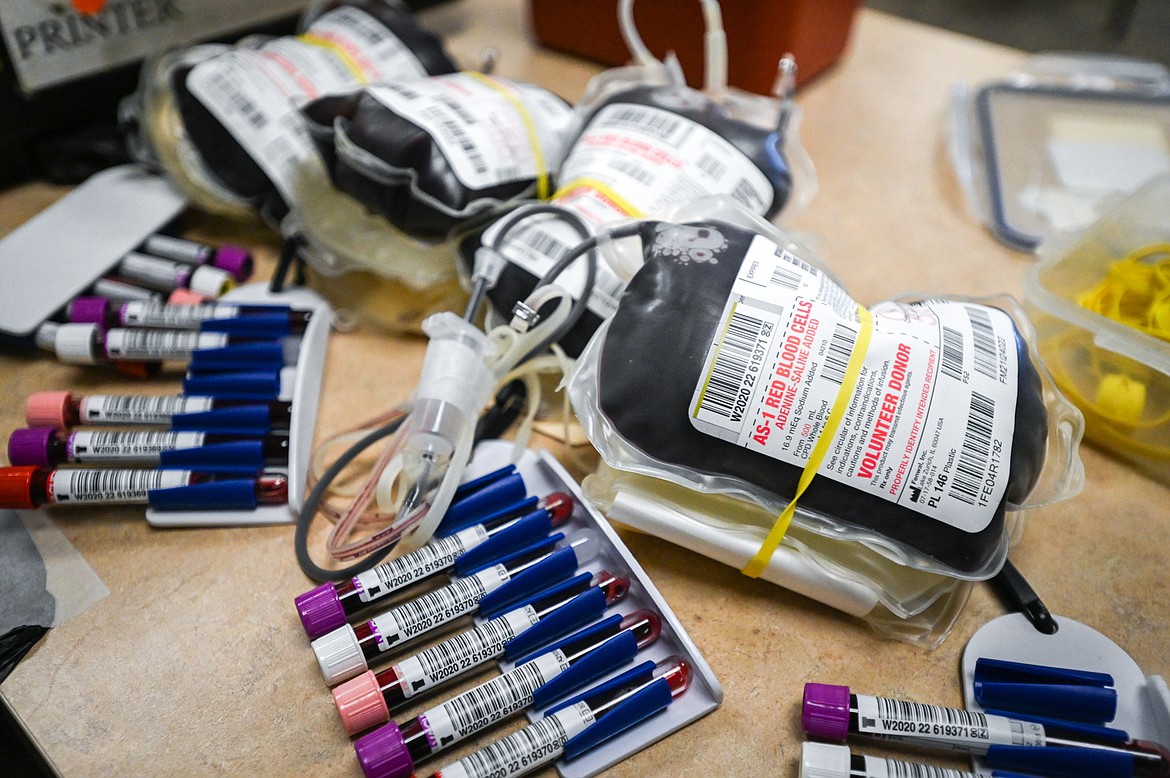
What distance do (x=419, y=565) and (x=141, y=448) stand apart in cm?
22

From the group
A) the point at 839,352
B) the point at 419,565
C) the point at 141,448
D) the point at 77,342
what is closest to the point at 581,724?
the point at 419,565

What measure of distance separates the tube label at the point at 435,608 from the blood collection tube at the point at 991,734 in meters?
0.19

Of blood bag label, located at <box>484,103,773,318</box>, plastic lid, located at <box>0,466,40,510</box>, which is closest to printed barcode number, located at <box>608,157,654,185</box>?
blood bag label, located at <box>484,103,773,318</box>

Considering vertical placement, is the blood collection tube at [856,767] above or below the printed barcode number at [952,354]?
below

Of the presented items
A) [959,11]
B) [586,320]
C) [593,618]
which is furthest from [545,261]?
[959,11]

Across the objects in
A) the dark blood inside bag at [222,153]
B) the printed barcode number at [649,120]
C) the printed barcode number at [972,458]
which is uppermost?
the printed barcode number at [649,120]

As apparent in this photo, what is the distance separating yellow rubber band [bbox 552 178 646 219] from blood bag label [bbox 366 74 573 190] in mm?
53

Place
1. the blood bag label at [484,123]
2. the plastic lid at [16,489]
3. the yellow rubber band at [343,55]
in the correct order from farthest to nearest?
the yellow rubber band at [343,55] < the blood bag label at [484,123] < the plastic lid at [16,489]

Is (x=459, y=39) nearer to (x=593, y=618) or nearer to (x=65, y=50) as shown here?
(x=65, y=50)

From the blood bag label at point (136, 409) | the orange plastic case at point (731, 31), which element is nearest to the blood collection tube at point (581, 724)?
the blood bag label at point (136, 409)

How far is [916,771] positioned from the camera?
42 centimetres

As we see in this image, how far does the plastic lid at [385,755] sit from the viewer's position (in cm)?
41

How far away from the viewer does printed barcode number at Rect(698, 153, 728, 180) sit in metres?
0.61

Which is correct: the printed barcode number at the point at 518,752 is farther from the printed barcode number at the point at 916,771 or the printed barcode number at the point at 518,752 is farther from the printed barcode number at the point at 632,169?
the printed barcode number at the point at 632,169
